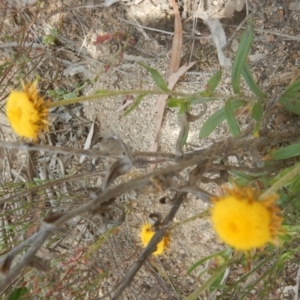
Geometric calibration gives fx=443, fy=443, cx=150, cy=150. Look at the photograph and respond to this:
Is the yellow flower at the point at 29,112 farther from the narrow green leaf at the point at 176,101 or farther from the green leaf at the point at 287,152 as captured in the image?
the green leaf at the point at 287,152

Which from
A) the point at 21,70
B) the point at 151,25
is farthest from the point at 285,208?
the point at 21,70

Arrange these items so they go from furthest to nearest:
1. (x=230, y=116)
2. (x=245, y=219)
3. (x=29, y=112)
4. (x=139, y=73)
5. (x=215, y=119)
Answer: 1. (x=139, y=73)
2. (x=215, y=119)
3. (x=230, y=116)
4. (x=29, y=112)
5. (x=245, y=219)

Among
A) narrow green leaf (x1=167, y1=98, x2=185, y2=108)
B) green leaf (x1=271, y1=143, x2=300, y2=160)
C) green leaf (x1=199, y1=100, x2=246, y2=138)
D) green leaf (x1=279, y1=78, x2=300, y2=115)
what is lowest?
narrow green leaf (x1=167, y1=98, x2=185, y2=108)

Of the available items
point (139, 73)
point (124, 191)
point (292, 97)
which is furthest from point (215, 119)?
point (124, 191)

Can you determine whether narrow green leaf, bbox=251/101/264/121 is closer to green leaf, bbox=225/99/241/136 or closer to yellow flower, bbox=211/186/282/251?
green leaf, bbox=225/99/241/136

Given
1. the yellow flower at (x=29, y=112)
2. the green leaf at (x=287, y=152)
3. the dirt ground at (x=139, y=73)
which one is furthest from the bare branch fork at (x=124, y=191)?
the dirt ground at (x=139, y=73)

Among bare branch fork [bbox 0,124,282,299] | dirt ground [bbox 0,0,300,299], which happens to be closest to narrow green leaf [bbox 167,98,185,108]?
bare branch fork [bbox 0,124,282,299]

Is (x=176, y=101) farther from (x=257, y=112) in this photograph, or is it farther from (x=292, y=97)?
(x=292, y=97)
